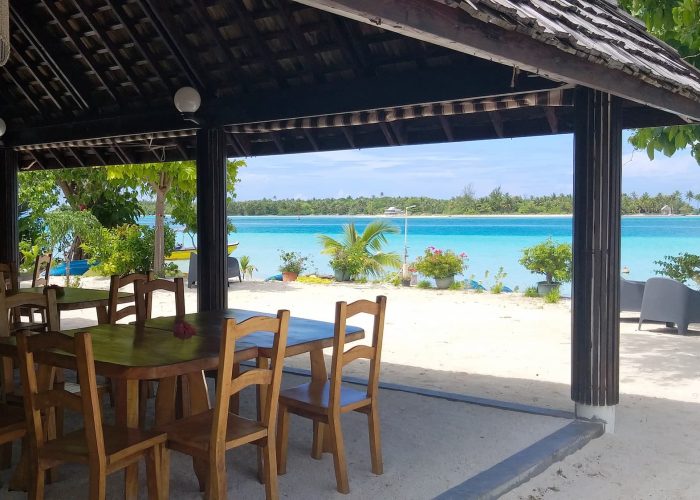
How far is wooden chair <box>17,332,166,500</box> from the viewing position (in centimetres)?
278

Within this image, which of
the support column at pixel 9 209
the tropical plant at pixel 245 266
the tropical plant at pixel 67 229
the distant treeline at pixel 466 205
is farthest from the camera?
the distant treeline at pixel 466 205

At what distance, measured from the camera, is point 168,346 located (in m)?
3.56

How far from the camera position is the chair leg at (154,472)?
3.08 m

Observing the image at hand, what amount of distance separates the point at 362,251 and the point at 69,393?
13.1m

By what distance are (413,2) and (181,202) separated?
44.0 feet

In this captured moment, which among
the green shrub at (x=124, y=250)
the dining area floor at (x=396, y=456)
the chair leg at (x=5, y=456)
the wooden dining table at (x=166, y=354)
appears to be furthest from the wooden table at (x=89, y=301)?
the green shrub at (x=124, y=250)

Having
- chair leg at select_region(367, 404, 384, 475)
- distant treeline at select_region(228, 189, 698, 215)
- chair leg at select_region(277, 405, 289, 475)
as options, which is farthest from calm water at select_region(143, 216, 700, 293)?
chair leg at select_region(277, 405, 289, 475)

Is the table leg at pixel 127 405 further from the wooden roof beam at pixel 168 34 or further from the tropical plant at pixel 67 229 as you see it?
the tropical plant at pixel 67 229

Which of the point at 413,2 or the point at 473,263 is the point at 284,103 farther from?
the point at 473,263

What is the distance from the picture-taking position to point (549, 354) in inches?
296

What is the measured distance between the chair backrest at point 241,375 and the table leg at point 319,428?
32.3 inches

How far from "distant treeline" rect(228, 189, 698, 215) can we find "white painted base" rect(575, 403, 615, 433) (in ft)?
142

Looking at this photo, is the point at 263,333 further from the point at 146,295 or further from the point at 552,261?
the point at 552,261

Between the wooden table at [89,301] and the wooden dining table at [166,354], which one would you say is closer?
the wooden dining table at [166,354]
